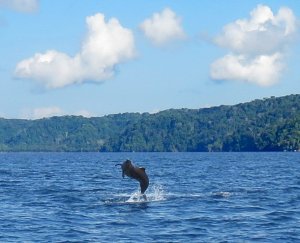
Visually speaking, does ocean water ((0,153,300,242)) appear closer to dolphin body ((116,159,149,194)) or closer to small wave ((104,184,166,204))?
small wave ((104,184,166,204))

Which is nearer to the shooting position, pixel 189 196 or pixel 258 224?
pixel 258 224

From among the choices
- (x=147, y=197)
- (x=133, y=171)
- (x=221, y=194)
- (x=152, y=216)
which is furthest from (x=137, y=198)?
(x=152, y=216)

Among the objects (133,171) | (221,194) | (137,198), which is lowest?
(137,198)

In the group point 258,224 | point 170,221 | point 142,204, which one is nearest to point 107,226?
point 170,221

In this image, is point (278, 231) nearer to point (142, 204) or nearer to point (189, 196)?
point (142, 204)

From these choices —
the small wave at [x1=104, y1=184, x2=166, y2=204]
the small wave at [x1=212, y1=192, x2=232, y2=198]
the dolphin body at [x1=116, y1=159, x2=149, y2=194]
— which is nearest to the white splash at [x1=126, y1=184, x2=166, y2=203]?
the small wave at [x1=104, y1=184, x2=166, y2=204]

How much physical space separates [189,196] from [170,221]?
A: 1186 centimetres

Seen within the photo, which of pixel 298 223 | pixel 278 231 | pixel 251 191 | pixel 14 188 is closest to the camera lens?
pixel 278 231

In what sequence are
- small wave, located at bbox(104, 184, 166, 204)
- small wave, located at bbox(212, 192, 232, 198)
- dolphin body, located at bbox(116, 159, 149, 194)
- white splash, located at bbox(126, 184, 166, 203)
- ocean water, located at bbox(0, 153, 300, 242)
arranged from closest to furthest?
ocean water, located at bbox(0, 153, 300, 242)
dolphin body, located at bbox(116, 159, 149, 194)
small wave, located at bbox(104, 184, 166, 204)
white splash, located at bbox(126, 184, 166, 203)
small wave, located at bbox(212, 192, 232, 198)

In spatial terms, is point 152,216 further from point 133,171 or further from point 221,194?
point 221,194

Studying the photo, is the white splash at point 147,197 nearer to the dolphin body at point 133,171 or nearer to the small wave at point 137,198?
the small wave at point 137,198

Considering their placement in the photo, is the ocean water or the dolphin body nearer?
the ocean water

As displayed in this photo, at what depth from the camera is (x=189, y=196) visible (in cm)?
4422

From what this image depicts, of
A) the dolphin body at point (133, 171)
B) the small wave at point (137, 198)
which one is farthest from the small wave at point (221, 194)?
the dolphin body at point (133, 171)
